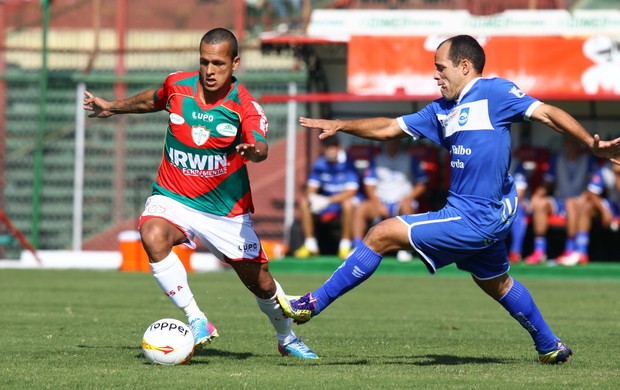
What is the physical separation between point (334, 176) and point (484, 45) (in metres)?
3.29

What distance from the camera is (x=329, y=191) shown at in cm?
1958

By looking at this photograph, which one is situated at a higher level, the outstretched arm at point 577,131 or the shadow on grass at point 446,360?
the outstretched arm at point 577,131

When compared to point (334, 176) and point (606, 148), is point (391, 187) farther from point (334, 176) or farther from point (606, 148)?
point (606, 148)

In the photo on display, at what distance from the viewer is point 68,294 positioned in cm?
1384

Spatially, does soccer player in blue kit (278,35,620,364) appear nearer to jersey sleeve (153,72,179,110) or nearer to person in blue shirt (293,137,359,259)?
jersey sleeve (153,72,179,110)

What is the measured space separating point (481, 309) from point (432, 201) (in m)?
7.46

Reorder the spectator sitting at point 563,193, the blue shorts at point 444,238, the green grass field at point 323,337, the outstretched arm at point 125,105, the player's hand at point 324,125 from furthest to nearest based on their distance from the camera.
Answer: the spectator sitting at point 563,193 < the outstretched arm at point 125,105 < the player's hand at point 324,125 < the blue shorts at point 444,238 < the green grass field at point 323,337

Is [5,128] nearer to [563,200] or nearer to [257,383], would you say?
[563,200]

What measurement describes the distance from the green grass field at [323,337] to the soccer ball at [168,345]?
0.11 m

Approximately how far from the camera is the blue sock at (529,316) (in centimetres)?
783

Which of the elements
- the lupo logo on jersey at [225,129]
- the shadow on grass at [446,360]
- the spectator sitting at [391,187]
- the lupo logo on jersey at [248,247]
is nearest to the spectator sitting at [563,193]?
the spectator sitting at [391,187]

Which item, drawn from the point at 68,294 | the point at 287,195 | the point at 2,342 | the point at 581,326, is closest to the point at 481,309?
the point at 581,326

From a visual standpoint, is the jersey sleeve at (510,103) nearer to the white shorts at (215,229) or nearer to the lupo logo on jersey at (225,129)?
the lupo logo on jersey at (225,129)

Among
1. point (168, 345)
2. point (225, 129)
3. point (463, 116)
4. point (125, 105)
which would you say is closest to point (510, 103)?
point (463, 116)
